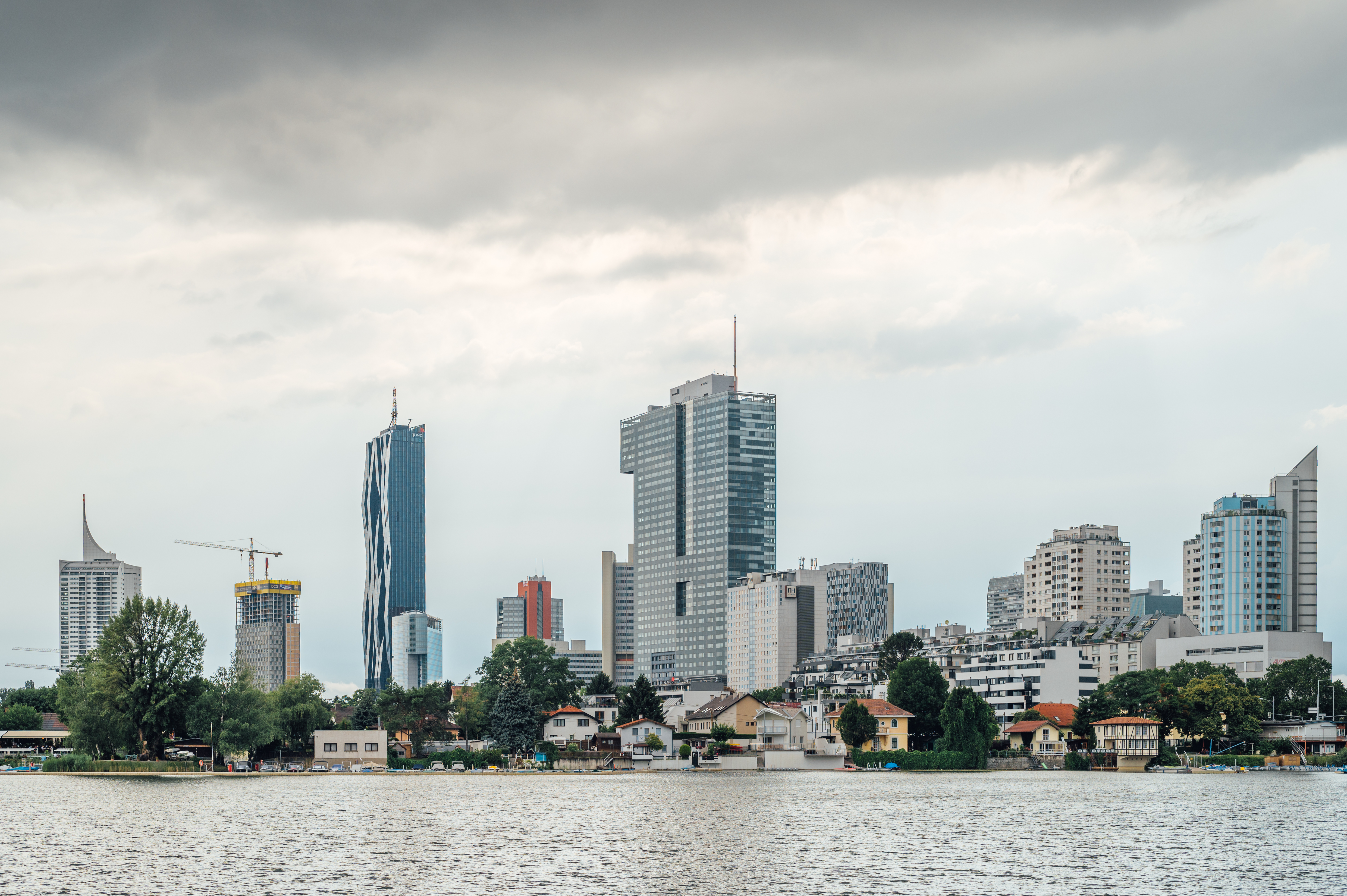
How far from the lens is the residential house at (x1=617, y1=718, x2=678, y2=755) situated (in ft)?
568

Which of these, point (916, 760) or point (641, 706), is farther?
point (641, 706)

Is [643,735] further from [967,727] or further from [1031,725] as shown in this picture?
[1031,725]

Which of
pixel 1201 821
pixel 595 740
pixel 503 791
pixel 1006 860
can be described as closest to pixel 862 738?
pixel 595 740

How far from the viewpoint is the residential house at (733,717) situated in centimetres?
18112

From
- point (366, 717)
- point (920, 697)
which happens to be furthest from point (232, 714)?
point (920, 697)

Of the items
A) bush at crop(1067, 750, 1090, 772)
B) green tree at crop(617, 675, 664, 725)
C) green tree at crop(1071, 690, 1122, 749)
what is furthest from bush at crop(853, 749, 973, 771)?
green tree at crop(617, 675, 664, 725)

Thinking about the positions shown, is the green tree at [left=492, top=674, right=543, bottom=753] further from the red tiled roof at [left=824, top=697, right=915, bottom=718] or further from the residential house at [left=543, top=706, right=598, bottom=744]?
the red tiled roof at [left=824, top=697, right=915, bottom=718]

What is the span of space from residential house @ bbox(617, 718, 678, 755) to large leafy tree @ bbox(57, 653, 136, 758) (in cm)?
5836

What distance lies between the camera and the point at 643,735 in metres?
176

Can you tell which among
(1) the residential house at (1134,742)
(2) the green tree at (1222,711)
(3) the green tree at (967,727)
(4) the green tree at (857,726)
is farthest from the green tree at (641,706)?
(2) the green tree at (1222,711)

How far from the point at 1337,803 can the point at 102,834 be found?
261 feet

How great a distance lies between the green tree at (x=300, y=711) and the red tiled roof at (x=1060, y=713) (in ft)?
293

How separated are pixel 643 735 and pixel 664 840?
107m

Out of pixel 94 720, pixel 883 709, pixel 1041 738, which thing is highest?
pixel 94 720
